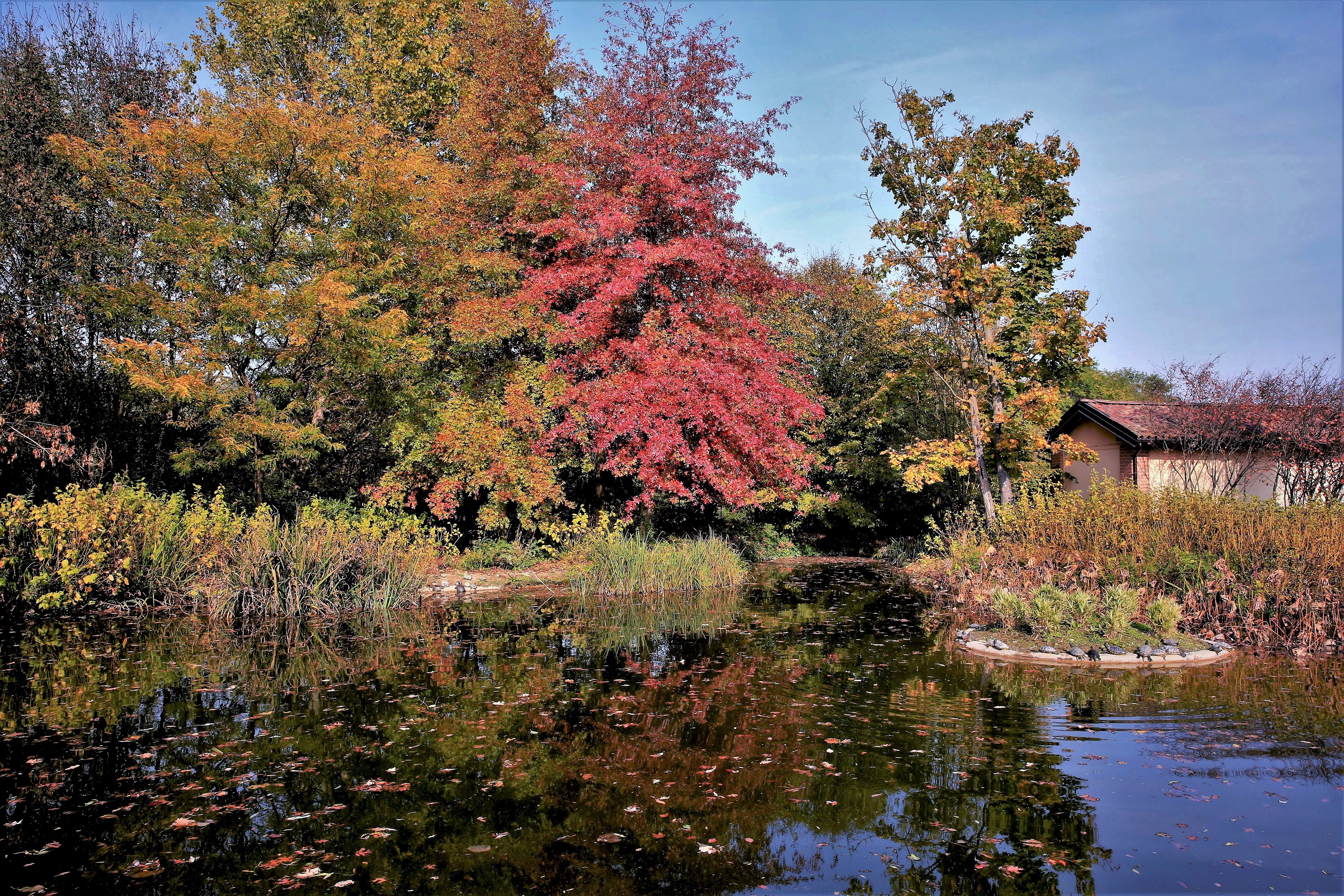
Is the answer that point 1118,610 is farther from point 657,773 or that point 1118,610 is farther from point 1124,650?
point 657,773

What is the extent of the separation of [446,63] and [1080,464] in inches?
847

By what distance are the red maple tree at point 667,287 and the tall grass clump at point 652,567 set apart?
104cm

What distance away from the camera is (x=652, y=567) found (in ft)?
49.1

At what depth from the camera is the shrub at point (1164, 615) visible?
9.31 metres

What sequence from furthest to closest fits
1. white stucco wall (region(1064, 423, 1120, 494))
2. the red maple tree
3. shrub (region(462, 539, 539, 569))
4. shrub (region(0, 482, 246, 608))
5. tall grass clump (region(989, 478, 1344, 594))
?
white stucco wall (region(1064, 423, 1120, 494))
shrub (region(462, 539, 539, 569))
the red maple tree
shrub (region(0, 482, 246, 608))
tall grass clump (region(989, 478, 1344, 594))

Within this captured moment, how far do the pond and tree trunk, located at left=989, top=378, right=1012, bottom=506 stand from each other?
33.1 feet

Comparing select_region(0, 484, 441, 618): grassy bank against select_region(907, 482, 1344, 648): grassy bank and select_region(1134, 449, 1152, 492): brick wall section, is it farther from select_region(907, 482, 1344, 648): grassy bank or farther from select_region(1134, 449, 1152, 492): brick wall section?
select_region(1134, 449, 1152, 492): brick wall section

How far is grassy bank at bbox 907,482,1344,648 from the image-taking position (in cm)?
940

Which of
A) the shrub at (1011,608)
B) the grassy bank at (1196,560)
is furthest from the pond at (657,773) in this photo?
the shrub at (1011,608)

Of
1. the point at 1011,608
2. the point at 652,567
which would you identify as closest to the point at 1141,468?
the point at 1011,608

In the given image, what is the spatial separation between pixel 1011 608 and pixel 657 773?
6544mm

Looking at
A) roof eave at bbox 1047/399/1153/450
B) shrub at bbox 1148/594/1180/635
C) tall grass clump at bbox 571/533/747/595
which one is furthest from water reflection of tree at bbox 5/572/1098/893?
roof eave at bbox 1047/399/1153/450

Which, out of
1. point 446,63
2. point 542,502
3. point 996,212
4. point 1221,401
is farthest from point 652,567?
point 446,63

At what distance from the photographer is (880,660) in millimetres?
9125
